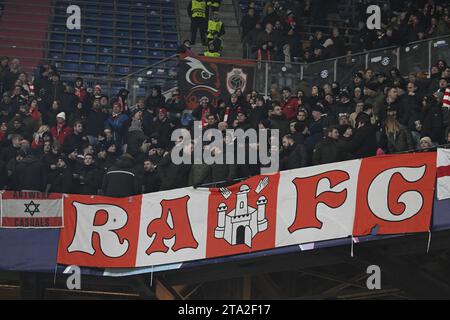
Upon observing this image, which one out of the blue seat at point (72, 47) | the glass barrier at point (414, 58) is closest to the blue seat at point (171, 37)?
the blue seat at point (72, 47)

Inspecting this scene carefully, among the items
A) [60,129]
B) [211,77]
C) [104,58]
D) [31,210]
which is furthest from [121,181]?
[104,58]

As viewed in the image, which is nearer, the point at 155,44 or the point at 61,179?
the point at 61,179

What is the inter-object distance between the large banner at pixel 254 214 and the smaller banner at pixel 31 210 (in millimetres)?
165

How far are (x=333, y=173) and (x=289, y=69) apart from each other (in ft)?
18.3

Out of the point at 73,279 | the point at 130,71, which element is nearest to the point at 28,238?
the point at 73,279

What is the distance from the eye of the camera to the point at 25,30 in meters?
26.7

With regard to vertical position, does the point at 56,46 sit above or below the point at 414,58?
above

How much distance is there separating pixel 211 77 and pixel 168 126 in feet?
8.07

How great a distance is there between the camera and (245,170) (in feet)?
49.5

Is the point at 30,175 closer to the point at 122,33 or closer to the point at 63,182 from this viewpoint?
the point at 63,182

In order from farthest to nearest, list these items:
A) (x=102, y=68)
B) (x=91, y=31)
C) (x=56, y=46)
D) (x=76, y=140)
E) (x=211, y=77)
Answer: (x=91, y=31)
(x=56, y=46)
(x=102, y=68)
(x=211, y=77)
(x=76, y=140)

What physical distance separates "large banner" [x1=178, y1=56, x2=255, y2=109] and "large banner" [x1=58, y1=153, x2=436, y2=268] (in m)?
4.52

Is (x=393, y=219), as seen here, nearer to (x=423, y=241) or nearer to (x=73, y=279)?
(x=423, y=241)
